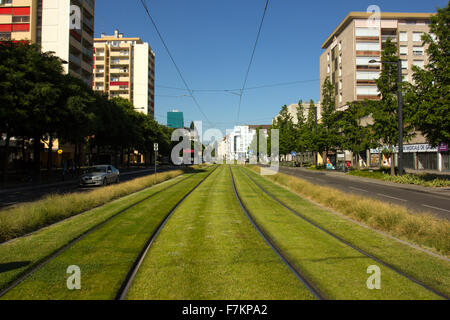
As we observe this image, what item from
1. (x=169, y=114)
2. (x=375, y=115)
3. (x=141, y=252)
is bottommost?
(x=141, y=252)

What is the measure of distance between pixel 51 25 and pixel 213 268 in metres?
56.5

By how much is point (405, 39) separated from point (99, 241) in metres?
65.8

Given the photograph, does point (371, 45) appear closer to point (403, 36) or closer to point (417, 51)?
point (403, 36)

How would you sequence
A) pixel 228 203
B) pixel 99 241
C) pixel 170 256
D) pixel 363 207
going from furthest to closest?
pixel 228 203, pixel 363 207, pixel 99 241, pixel 170 256

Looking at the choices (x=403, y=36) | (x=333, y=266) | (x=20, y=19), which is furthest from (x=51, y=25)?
(x=403, y=36)

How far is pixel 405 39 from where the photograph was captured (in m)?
56.2

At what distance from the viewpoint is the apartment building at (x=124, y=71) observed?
88688mm

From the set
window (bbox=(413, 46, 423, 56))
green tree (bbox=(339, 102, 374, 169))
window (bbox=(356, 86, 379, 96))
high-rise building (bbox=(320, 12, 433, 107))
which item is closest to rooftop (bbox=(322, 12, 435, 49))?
high-rise building (bbox=(320, 12, 433, 107))

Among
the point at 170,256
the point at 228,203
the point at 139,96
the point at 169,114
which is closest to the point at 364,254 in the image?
the point at 170,256

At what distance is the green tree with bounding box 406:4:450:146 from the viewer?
59.9 feet

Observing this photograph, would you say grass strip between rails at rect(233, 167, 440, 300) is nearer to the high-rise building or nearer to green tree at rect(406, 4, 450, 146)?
green tree at rect(406, 4, 450, 146)

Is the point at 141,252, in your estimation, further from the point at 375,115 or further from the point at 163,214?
the point at 375,115

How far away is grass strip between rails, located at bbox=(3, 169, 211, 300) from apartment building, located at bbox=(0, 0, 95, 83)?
46.6 meters

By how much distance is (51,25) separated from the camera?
48562mm
